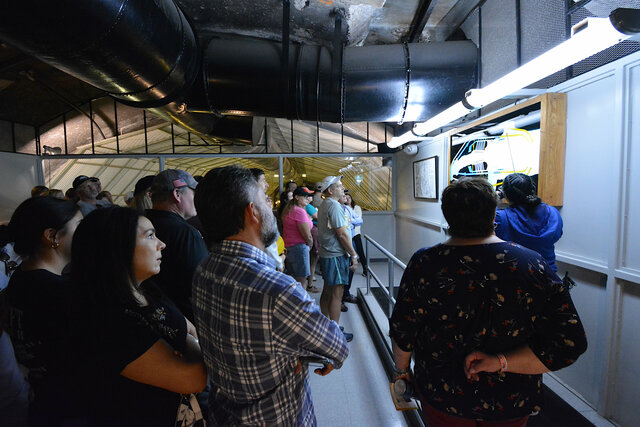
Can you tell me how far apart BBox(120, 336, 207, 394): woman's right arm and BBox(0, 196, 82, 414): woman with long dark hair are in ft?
0.96

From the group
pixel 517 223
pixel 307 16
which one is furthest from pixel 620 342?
pixel 307 16

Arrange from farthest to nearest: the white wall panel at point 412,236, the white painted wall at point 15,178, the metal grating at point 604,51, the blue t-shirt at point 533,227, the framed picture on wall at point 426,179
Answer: the white painted wall at point 15,178 → the white wall panel at point 412,236 → the framed picture on wall at point 426,179 → the blue t-shirt at point 533,227 → the metal grating at point 604,51

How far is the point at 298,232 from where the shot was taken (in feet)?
11.5

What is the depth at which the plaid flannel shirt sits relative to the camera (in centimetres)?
83

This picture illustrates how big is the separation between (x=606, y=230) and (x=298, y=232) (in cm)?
272

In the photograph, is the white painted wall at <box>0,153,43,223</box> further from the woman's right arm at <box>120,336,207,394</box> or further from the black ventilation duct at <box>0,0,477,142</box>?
the woman's right arm at <box>120,336,207,394</box>

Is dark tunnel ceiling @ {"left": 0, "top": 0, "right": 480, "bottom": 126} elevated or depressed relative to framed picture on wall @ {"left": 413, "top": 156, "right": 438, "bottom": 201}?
elevated

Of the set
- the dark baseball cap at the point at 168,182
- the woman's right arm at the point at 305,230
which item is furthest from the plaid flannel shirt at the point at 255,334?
the woman's right arm at the point at 305,230

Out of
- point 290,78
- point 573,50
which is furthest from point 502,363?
point 290,78

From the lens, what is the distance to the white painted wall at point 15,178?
4.88 m

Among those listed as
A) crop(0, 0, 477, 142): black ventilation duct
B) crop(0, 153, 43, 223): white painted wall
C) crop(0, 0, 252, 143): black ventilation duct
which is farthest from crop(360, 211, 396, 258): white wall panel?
crop(0, 153, 43, 223): white painted wall

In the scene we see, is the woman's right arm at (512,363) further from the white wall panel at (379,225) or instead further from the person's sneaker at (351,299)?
the white wall panel at (379,225)

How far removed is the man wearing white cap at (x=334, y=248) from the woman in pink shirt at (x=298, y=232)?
0.42 meters

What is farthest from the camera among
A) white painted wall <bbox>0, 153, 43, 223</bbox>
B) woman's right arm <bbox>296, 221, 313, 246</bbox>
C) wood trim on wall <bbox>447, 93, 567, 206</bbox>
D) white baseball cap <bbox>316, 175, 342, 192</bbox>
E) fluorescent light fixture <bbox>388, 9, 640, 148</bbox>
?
white painted wall <bbox>0, 153, 43, 223</bbox>
